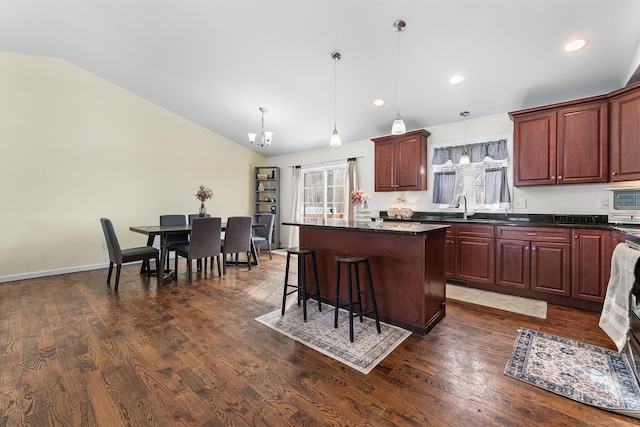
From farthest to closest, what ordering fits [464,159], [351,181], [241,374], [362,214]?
1. [351,181]
2. [464,159]
3. [362,214]
4. [241,374]

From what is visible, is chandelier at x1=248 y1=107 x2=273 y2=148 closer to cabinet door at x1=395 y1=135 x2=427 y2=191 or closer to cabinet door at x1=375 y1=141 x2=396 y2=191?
cabinet door at x1=375 y1=141 x2=396 y2=191

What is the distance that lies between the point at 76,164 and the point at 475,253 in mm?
6410

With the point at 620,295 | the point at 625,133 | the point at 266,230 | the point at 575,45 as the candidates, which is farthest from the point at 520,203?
the point at 266,230

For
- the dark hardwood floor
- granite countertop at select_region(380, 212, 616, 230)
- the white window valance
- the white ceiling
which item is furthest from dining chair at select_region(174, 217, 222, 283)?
the white window valance

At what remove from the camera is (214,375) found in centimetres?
187

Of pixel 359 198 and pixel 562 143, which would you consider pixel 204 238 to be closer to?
pixel 359 198

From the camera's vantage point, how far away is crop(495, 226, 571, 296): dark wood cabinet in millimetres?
3107

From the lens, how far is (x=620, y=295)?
6.22 ft

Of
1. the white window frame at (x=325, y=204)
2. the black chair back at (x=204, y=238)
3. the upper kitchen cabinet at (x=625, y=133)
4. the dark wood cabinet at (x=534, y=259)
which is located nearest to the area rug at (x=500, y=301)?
the dark wood cabinet at (x=534, y=259)

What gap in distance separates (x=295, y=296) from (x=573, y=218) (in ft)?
12.0

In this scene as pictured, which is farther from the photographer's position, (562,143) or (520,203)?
(520,203)

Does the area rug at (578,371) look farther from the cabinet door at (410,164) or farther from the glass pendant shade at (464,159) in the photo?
the cabinet door at (410,164)

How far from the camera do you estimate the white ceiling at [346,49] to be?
2.54 meters

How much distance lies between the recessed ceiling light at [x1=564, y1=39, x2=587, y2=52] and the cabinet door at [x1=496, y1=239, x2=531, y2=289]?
2.05 m
